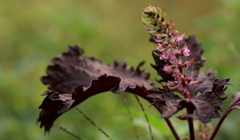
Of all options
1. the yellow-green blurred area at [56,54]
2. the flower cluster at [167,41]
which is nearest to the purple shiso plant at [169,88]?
the flower cluster at [167,41]

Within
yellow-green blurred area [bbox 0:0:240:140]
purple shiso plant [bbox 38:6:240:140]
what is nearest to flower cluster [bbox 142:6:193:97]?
purple shiso plant [bbox 38:6:240:140]

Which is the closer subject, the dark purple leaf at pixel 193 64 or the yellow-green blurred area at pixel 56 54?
the dark purple leaf at pixel 193 64

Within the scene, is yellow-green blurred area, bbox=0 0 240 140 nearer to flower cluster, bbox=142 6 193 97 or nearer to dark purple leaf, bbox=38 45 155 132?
dark purple leaf, bbox=38 45 155 132

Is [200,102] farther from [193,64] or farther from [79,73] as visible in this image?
[79,73]

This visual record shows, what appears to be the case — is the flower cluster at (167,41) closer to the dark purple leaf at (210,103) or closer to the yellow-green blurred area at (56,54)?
the dark purple leaf at (210,103)

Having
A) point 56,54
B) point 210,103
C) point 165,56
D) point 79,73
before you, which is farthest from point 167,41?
point 56,54

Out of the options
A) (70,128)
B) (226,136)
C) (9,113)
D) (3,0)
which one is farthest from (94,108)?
(3,0)

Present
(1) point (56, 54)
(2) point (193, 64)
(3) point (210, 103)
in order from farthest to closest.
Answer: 1. (1) point (56, 54)
2. (2) point (193, 64)
3. (3) point (210, 103)

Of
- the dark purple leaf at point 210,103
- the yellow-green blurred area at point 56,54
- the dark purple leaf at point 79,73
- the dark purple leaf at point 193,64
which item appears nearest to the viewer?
the dark purple leaf at point 210,103

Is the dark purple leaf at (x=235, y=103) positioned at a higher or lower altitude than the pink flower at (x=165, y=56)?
lower
